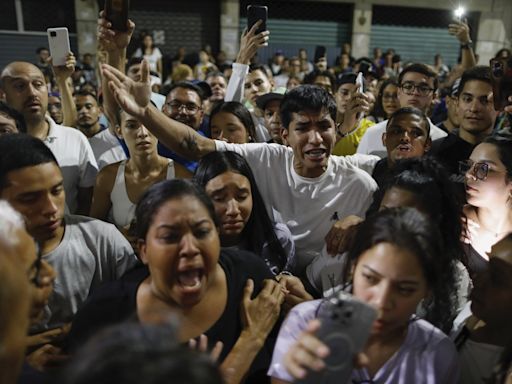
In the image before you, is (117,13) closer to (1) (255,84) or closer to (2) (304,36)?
(1) (255,84)

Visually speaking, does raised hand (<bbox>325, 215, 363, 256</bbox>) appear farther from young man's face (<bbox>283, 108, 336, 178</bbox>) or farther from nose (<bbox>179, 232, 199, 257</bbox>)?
nose (<bbox>179, 232, 199, 257</bbox>)

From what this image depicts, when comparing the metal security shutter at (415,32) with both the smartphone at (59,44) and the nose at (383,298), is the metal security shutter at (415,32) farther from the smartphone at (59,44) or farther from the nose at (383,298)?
the nose at (383,298)

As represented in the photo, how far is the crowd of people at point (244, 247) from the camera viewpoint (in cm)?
121

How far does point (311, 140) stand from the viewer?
2.73 metres

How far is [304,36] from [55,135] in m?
12.2

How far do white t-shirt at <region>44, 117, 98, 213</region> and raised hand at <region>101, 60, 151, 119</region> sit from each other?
0.94m

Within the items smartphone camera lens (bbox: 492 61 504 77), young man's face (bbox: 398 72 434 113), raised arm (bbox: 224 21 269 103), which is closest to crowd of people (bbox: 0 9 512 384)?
smartphone camera lens (bbox: 492 61 504 77)

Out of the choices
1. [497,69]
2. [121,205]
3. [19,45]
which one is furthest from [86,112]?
[19,45]

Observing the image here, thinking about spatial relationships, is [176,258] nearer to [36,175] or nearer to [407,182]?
[36,175]

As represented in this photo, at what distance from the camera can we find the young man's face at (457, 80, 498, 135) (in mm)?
3455

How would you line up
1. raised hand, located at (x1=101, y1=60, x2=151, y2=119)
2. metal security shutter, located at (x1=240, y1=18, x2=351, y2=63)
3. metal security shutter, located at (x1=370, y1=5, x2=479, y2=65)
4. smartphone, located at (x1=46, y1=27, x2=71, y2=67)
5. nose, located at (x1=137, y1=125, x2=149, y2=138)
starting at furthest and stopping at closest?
1. metal security shutter, located at (x1=370, y1=5, x2=479, y2=65)
2. metal security shutter, located at (x1=240, y1=18, x2=351, y2=63)
3. smartphone, located at (x1=46, y1=27, x2=71, y2=67)
4. nose, located at (x1=137, y1=125, x2=149, y2=138)
5. raised hand, located at (x1=101, y1=60, x2=151, y2=119)

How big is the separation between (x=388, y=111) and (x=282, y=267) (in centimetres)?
343

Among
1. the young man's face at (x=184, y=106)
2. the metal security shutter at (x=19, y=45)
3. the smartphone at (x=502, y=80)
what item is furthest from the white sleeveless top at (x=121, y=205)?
the metal security shutter at (x=19, y=45)

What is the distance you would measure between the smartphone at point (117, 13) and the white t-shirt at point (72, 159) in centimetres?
95
